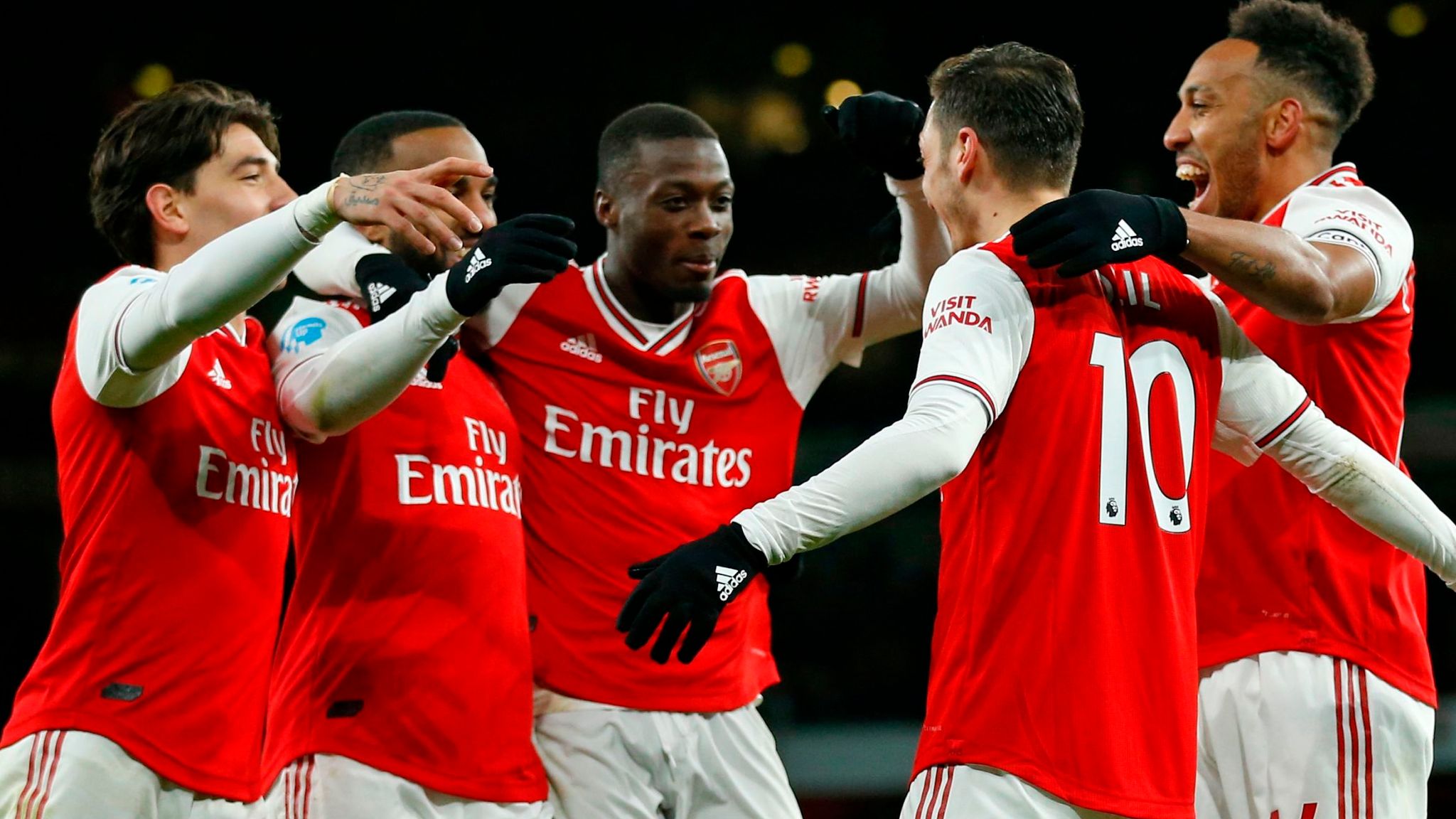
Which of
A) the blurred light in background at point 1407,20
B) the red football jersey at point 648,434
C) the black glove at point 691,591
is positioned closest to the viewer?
the black glove at point 691,591

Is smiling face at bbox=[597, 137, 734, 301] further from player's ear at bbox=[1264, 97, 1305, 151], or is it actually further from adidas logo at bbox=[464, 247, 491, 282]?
player's ear at bbox=[1264, 97, 1305, 151]

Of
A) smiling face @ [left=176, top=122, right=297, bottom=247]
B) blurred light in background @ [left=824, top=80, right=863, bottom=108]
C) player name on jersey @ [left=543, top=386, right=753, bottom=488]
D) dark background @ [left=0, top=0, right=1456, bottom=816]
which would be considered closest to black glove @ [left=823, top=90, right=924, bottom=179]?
player name on jersey @ [left=543, top=386, right=753, bottom=488]

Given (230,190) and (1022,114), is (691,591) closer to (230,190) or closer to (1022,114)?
(1022,114)

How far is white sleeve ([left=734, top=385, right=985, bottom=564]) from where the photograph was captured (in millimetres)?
2740

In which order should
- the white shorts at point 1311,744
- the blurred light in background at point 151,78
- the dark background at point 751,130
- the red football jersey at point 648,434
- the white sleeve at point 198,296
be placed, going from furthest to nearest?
1. the blurred light in background at point 151,78
2. the dark background at point 751,130
3. the red football jersey at point 648,434
4. the white shorts at point 1311,744
5. the white sleeve at point 198,296

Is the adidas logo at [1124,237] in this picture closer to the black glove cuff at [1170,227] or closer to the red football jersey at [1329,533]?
the black glove cuff at [1170,227]

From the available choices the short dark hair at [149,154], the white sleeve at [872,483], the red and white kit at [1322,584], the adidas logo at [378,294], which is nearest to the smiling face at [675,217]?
the adidas logo at [378,294]

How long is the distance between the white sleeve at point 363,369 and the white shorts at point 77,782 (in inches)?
33.7

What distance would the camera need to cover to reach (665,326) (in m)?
4.48

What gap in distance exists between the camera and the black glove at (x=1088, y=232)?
9.48 ft

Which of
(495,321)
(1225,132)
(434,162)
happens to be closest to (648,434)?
(495,321)

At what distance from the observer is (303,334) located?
389cm

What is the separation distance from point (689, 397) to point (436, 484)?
819 mm

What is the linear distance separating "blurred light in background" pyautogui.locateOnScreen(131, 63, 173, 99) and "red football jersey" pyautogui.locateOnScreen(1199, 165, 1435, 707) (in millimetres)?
9989
